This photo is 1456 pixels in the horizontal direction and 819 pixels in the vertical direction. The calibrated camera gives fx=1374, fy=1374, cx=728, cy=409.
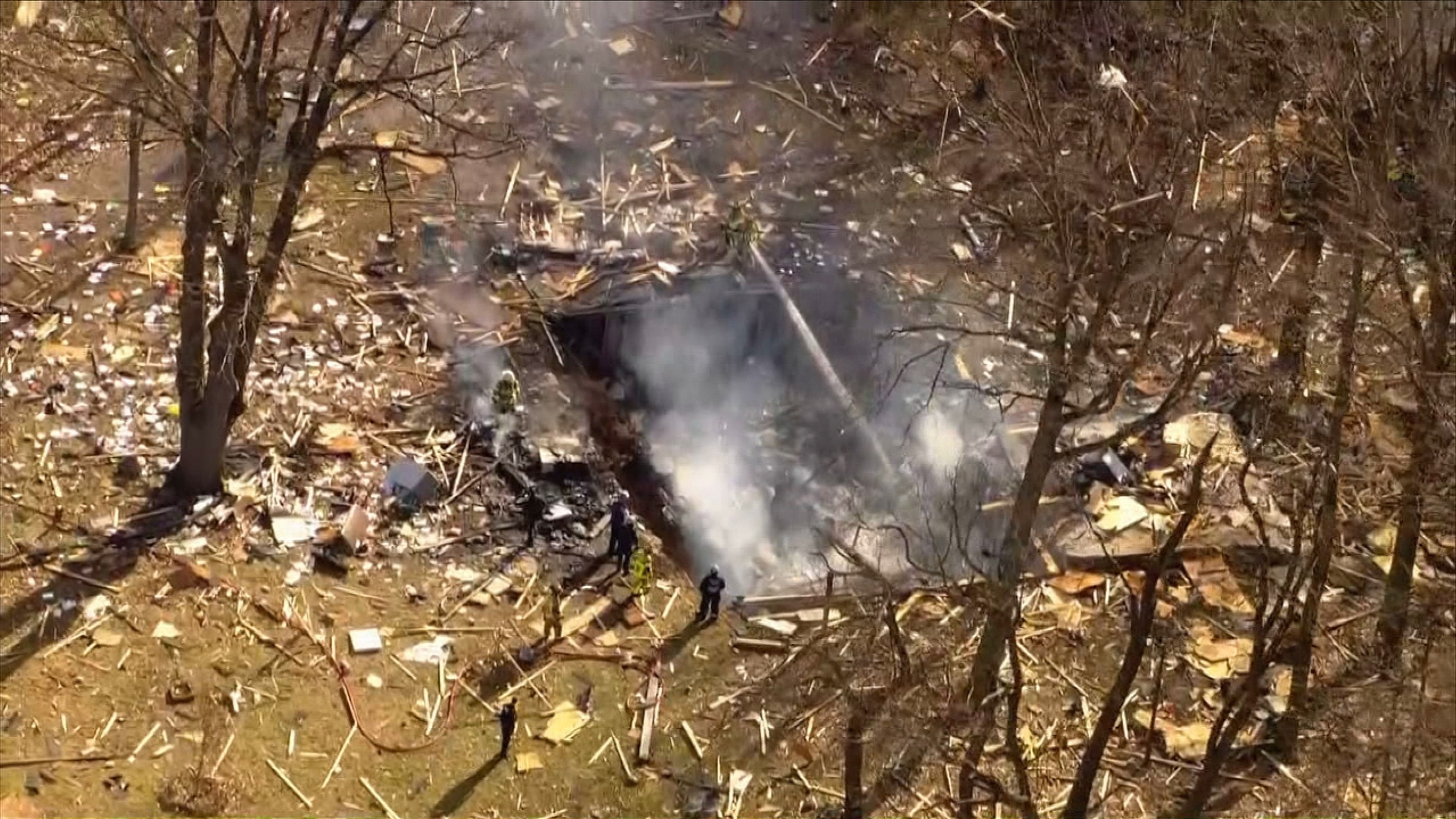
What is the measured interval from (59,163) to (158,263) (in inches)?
81.9

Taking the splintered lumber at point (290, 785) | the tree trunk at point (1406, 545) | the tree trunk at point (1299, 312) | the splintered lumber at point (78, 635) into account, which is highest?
the tree trunk at point (1299, 312)

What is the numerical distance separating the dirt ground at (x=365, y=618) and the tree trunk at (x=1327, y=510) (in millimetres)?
705

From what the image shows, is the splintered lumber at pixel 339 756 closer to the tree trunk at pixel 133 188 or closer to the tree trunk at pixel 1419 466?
the tree trunk at pixel 133 188

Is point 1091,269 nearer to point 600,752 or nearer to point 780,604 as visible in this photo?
point 780,604

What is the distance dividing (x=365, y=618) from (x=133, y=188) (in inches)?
195

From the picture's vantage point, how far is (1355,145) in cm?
1387

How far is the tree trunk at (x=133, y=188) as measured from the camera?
1202cm

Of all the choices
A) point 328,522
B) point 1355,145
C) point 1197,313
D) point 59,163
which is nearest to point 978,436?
point 1197,313

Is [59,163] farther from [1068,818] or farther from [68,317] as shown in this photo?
[1068,818]

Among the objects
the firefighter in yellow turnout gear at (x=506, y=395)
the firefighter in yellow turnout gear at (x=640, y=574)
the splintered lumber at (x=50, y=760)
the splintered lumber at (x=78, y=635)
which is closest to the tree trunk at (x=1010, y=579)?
the firefighter in yellow turnout gear at (x=640, y=574)

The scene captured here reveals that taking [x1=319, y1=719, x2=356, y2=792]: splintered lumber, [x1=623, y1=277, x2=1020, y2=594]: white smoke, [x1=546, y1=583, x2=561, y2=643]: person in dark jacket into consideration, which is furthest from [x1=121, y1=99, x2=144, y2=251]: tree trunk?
[x1=319, y1=719, x2=356, y2=792]: splintered lumber

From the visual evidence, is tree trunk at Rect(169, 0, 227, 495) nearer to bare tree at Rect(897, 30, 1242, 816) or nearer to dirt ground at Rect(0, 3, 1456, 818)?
dirt ground at Rect(0, 3, 1456, 818)

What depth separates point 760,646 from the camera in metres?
10.9

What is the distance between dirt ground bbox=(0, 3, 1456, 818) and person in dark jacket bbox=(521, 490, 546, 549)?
0.13 m
